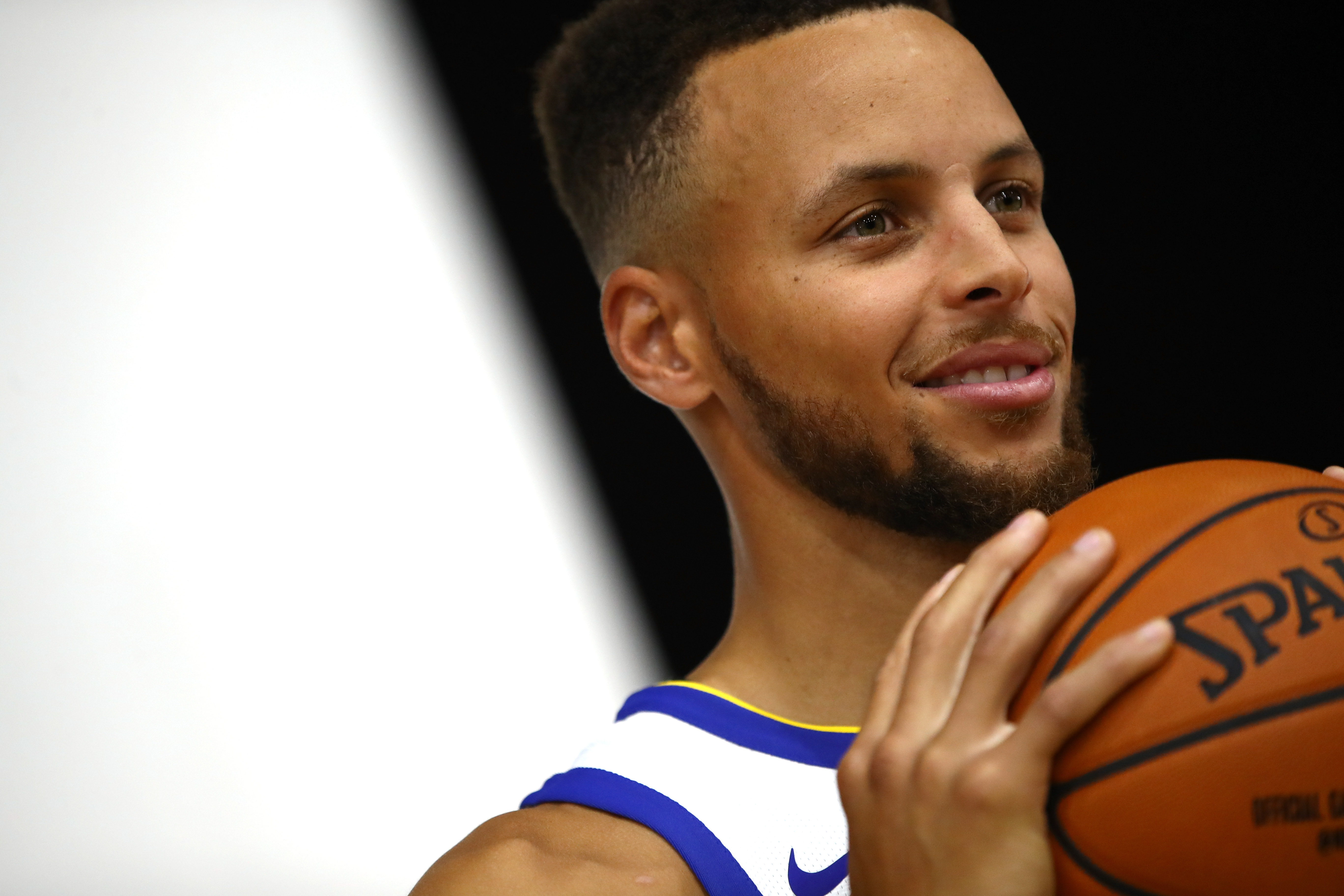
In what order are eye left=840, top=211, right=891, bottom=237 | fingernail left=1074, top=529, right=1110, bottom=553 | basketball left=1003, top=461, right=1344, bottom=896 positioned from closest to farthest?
basketball left=1003, top=461, right=1344, bottom=896 < fingernail left=1074, top=529, right=1110, bottom=553 < eye left=840, top=211, right=891, bottom=237

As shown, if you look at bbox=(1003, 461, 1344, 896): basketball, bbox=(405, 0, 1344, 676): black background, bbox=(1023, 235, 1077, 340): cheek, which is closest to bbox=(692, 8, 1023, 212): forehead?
bbox=(1023, 235, 1077, 340): cheek

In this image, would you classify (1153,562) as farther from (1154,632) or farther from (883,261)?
(883,261)

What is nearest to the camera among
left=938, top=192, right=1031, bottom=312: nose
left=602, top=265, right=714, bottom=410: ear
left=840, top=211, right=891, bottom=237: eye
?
left=938, top=192, right=1031, bottom=312: nose

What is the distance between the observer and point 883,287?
1.52 meters

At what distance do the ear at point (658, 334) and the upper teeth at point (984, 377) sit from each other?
13.9 inches

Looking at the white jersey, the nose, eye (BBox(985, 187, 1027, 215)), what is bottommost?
the white jersey

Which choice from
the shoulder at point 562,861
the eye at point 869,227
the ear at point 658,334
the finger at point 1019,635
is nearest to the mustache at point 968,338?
the eye at point 869,227

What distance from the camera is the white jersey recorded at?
4.75 ft

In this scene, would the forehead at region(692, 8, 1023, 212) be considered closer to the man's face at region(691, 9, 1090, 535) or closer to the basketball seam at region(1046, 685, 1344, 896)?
the man's face at region(691, 9, 1090, 535)

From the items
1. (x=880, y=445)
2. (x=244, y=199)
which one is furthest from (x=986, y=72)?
(x=244, y=199)

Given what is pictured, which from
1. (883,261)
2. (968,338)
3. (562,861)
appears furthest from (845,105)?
(562,861)

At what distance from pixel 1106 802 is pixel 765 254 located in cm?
86

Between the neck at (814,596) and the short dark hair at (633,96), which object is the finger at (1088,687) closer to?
the neck at (814,596)

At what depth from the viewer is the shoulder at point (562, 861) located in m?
1.35
